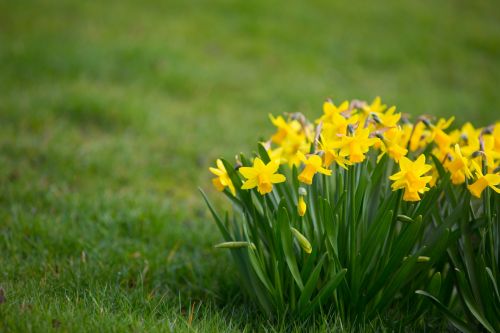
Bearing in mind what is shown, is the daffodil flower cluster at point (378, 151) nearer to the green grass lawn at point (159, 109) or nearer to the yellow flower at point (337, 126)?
the yellow flower at point (337, 126)

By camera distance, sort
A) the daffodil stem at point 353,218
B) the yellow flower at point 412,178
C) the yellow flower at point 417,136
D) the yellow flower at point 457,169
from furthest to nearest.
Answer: the yellow flower at point 417,136, the yellow flower at point 457,169, the daffodil stem at point 353,218, the yellow flower at point 412,178

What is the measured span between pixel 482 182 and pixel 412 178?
0.28 m

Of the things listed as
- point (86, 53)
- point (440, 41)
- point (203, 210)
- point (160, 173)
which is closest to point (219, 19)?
point (86, 53)

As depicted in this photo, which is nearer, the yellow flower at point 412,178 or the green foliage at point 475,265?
the yellow flower at point 412,178

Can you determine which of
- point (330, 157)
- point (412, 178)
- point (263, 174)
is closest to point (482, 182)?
point (412, 178)

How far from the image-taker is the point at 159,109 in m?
5.16

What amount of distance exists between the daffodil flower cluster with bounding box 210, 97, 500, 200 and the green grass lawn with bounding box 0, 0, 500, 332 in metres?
0.58

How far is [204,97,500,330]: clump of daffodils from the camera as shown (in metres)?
1.94

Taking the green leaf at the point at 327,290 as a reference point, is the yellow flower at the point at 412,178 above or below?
above

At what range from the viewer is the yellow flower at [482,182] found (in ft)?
6.28

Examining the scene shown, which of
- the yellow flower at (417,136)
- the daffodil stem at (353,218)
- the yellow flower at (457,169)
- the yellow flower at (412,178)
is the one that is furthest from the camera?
the yellow flower at (417,136)

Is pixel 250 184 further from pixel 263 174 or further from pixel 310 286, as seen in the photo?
pixel 310 286

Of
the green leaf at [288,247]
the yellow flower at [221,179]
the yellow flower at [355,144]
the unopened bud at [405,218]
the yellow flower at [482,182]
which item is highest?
the yellow flower at [355,144]

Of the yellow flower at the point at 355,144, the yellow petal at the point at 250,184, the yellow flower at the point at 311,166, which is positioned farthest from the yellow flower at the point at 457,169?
the yellow petal at the point at 250,184
